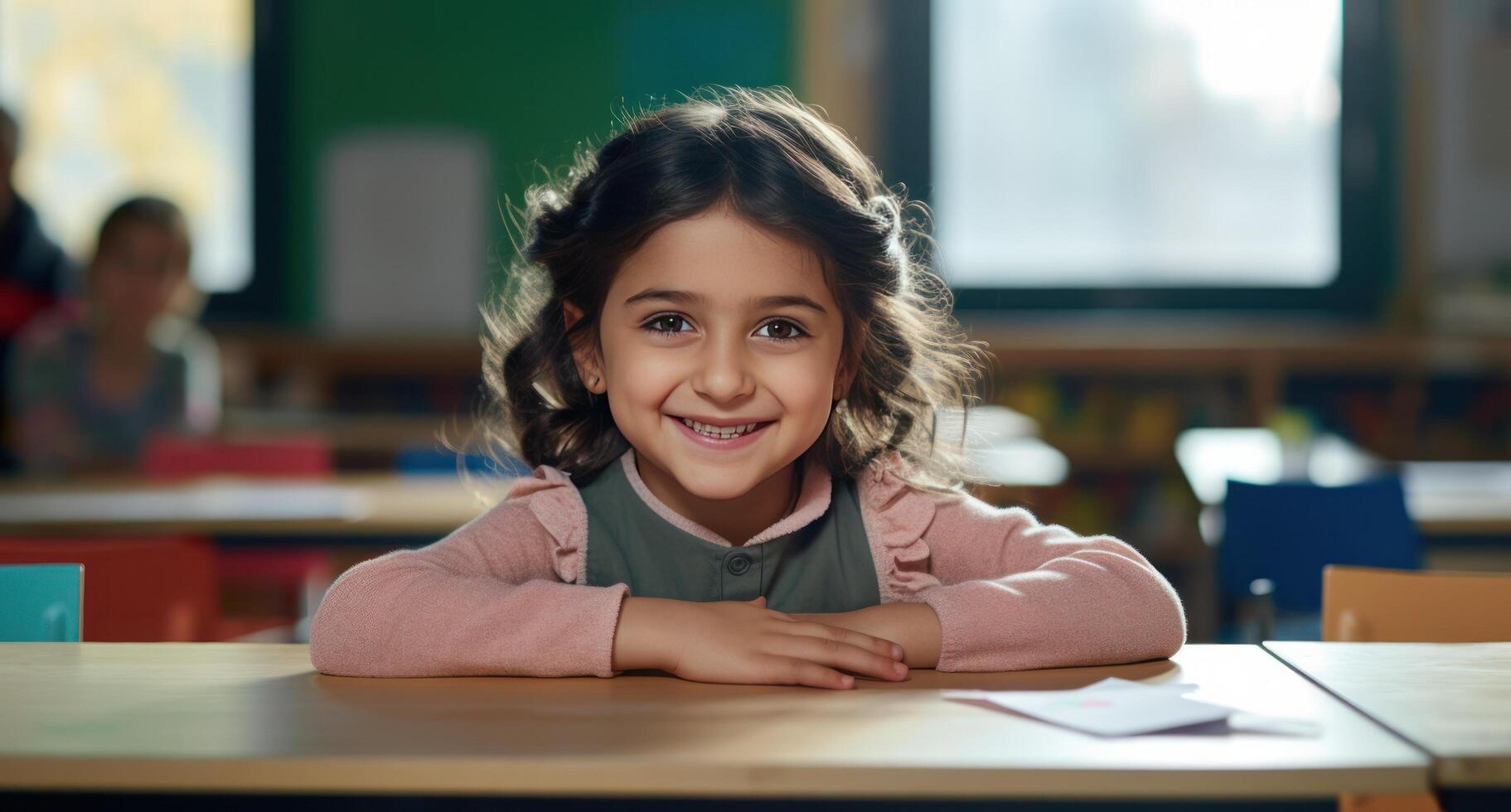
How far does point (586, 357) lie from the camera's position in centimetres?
152

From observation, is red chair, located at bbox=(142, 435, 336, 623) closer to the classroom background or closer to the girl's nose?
the classroom background

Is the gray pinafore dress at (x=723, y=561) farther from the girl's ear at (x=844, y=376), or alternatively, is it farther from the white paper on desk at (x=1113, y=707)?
the white paper on desk at (x=1113, y=707)

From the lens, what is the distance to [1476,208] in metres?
5.25

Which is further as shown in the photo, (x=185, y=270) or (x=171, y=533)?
(x=185, y=270)

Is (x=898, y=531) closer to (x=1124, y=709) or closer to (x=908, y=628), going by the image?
(x=908, y=628)

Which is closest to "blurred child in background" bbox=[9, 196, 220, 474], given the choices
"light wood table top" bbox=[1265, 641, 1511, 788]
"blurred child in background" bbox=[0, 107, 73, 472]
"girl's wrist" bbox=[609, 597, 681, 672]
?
"blurred child in background" bbox=[0, 107, 73, 472]

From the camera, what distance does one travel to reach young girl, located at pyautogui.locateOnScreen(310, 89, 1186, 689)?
1163 millimetres

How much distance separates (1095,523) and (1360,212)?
1593 mm

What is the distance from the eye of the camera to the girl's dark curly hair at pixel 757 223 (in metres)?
1.38

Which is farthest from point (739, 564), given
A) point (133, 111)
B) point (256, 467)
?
point (133, 111)

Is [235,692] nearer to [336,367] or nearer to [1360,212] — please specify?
[336,367]

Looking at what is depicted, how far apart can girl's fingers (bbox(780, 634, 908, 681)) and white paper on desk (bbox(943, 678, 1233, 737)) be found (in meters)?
0.06

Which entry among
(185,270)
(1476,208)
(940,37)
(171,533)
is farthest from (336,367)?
(1476,208)

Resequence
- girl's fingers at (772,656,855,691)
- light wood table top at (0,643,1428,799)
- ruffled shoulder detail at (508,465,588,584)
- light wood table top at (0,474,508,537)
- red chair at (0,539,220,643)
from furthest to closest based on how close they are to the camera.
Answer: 1. light wood table top at (0,474,508,537)
2. red chair at (0,539,220,643)
3. ruffled shoulder detail at (508,465,588,584)
4. girl's fingers at (772,656,855,691)
5. light wood table top at (0,643,1428,799)
